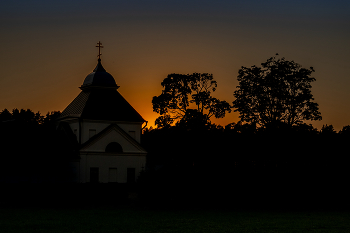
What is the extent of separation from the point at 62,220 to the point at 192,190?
39.4 feet

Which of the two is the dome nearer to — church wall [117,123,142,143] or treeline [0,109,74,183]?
church wall [117,123,142,143]

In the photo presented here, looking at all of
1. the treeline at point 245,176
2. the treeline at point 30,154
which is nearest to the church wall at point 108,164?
the treeline at point 30,154

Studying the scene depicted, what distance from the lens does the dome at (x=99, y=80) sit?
61000mm

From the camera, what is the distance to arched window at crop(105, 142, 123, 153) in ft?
189

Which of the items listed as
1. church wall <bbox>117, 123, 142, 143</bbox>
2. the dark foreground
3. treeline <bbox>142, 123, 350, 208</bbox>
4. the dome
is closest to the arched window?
church wall <bbox>117, 123, 142, 143</bbox>

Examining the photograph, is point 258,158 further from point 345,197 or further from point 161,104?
point 161,104

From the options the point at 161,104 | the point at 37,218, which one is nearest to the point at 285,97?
the point at 161,104

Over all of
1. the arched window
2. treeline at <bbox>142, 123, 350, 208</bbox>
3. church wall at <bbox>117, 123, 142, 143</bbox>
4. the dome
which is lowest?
treeline at <bbox>142, 123, 350, 208</bbox>

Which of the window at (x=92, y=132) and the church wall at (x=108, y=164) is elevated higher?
the window at (x=92, y=132)

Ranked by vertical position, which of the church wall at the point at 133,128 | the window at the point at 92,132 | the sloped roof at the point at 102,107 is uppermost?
the sloped roof at the point at 102,107

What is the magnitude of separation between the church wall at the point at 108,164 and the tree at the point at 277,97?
1437 centimetres

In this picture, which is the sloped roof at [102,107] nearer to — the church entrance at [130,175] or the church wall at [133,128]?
the church wall at [133,128]

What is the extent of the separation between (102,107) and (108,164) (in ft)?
19.8

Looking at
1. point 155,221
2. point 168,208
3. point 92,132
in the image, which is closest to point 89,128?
point 92,132
